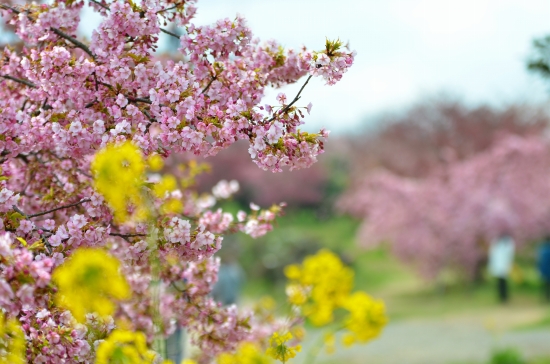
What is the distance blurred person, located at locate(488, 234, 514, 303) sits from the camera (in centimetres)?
1598

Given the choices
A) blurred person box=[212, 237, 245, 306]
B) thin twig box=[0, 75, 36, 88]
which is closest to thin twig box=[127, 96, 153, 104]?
thin twig box=[0, 75, 36, 88]

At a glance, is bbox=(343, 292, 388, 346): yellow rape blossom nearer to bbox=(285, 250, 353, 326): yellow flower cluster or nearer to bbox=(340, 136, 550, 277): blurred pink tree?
bbox=(285, 250, 353, 326): yellow flower cluster

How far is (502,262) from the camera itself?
16078mm

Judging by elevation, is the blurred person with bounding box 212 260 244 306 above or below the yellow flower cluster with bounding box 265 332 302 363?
above

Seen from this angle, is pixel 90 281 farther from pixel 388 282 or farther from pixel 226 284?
pixel 388 282

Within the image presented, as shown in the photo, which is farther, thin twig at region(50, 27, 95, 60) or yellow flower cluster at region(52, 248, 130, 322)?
thin twig at region(50, 27, 95, 60)

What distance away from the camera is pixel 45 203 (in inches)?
155

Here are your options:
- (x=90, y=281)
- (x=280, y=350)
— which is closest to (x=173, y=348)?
(x=280, y=350)

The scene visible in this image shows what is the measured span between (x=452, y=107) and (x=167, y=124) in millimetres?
29046

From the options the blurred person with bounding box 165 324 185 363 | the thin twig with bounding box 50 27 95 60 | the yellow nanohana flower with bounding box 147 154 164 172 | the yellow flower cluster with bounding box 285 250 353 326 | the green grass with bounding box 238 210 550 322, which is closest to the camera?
the yellow nanohana flower with bounding box 147 154 164 172

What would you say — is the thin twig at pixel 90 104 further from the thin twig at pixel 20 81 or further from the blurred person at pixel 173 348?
the blurred person at pixel 173 348

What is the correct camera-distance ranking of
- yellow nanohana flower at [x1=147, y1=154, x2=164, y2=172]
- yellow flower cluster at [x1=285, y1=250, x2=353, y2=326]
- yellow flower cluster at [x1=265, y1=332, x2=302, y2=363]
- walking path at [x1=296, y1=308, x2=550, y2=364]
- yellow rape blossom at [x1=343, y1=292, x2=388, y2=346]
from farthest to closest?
walking path at [x1=296, y1=308, x2=550, y2=364]
yellow flower cluster at [x1=285, y1=250, x2=353, y2=326]
yellow rape blossom at [x1=343, y1=292, x2=388, y2=346]
yellow nanohana flower at [x1=147, y1=154, x2=164, y2=172]
yellow flower cluster at [x1=265, y1=332, x2=302, y2=363]

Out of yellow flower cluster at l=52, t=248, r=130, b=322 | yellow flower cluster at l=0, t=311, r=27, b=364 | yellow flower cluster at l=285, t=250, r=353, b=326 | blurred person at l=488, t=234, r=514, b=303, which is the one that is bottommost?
yellow flower cluster at l=52, t=248, r=130, b=322

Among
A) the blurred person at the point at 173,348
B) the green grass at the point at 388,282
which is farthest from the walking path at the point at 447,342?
the blurred person at the point at 173,348
